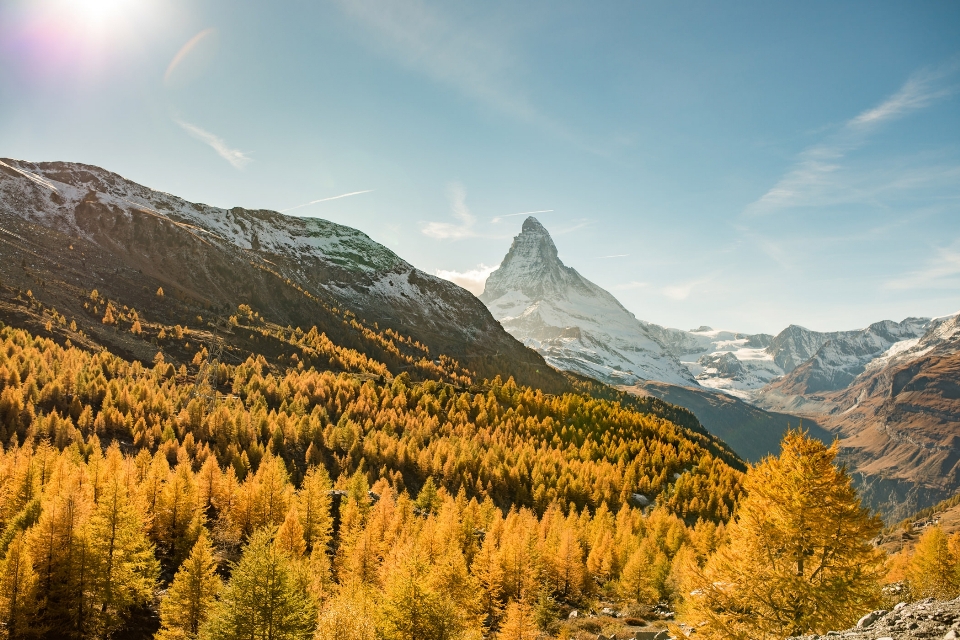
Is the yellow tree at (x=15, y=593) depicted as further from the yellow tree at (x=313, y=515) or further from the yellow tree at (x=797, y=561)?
the yellow tree at (x=797, y=561)

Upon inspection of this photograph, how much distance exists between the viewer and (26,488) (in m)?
53.0

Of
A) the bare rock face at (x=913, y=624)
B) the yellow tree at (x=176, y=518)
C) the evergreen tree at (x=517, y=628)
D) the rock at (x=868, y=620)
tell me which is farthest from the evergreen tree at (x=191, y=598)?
the rock at (x=868, y=620)

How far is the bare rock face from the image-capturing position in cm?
1511

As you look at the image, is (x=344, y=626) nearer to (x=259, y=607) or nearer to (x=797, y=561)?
(x=259, y=607)

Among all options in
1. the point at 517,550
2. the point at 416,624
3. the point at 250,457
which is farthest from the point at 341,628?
the point at 250,457

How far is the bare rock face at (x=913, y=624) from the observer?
1511 centimetres

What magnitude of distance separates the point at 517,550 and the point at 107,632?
36.7 m

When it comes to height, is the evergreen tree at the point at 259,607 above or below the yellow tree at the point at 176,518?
above

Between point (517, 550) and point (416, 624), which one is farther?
point (517, 550)

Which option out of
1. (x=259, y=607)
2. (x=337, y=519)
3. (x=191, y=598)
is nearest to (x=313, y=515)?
(x=337, y=519)

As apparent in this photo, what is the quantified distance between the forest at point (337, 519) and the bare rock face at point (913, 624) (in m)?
3.31

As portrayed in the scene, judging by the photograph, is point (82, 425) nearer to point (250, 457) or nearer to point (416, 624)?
point (250, 457)

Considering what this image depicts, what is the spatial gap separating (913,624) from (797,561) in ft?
22.6

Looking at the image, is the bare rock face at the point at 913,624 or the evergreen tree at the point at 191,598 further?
the evergreen tree at the point at 191,598
